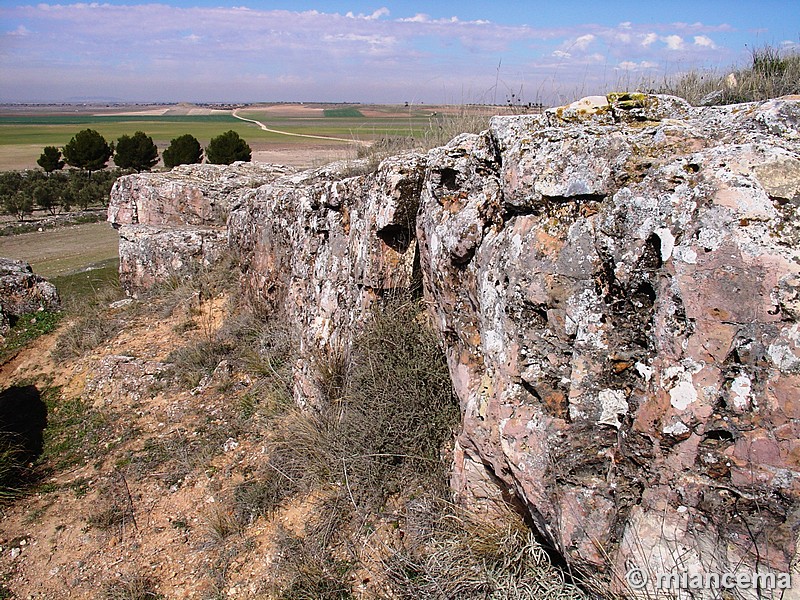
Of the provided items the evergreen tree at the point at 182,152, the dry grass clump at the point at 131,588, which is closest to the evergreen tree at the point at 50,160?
the evergreen tree at the point at 182,152

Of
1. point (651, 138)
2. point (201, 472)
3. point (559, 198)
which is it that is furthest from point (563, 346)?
point (201, 472)

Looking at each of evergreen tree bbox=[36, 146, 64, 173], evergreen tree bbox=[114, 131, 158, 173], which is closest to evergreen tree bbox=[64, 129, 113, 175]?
evergreen tree bbox=[36, 146, 64, 173]

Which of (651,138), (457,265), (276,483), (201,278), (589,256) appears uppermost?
(651,138)

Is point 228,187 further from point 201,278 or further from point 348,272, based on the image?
point 348,272

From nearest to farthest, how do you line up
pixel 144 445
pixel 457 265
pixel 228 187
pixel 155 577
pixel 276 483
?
pixel 457 265, pixel 155 577, pixel 276 483, pixel 144 445, pixel 228 187

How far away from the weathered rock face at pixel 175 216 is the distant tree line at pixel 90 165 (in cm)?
2354

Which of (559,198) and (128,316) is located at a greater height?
(559,198)

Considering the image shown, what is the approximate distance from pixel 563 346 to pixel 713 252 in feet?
2.39

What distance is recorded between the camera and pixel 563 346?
2.42m

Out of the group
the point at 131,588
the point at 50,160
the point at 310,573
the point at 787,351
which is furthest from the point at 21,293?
the point at 50,160

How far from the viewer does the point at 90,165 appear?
4828cm

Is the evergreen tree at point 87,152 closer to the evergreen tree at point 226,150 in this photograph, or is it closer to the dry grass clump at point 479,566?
the evergreen tree at point 226,150

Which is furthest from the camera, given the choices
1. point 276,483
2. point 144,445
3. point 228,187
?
point 228,187

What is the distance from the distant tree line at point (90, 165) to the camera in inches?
1400
